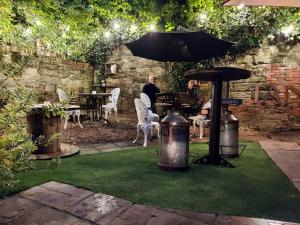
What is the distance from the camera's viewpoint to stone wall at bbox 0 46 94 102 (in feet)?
27.9

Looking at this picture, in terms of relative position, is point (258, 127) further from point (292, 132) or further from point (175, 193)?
point (175, 193)

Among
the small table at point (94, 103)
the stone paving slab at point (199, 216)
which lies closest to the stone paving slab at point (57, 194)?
the stone paving slab at point (199, 216)

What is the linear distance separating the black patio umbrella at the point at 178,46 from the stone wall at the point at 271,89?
12.2 ft

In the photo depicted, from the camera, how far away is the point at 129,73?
11.7 metres

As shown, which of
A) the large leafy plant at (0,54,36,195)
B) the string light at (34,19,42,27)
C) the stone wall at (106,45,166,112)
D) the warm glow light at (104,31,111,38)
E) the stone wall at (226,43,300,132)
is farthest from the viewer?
the warm glow light at (104,31,111,38)

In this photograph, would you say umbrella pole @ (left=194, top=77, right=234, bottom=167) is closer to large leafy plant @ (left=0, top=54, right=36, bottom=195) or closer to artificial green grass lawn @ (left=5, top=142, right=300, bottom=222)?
artificial green grass lawn @ (left=5, top=142, right=300, bottom=222)

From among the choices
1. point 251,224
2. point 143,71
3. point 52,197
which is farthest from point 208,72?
point 143,71

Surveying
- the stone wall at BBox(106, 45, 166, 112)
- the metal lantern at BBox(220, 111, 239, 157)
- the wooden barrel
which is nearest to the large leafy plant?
the wooden barrel

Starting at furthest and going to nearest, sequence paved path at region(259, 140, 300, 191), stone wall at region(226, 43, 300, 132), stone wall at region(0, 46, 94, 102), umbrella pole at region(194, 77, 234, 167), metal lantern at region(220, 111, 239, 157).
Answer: stone wall at region(0, 46, 94, 102)
stone wall at region(226, 43, 300, 132)
metal lantern at region(220, 111, 239, 157)
umbrella pole at region(194, 77, 234, 167)
paved path at region(259, 140, 300, 191)

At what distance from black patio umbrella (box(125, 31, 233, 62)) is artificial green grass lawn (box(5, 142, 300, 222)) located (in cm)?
198

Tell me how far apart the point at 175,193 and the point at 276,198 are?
1.09m

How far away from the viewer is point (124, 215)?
8.43 ft

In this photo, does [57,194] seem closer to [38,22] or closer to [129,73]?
[129,73]

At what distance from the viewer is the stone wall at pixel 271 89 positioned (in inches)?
322
